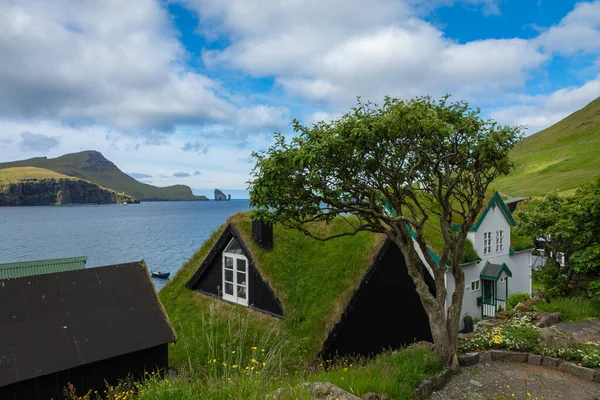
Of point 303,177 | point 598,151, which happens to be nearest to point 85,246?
point 303,177

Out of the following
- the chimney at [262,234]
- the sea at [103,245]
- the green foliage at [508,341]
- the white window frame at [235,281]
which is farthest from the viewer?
the sea at [103,245]

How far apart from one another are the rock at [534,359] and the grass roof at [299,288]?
6451mm

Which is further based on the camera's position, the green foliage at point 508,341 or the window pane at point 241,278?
the window pane at point 241,278

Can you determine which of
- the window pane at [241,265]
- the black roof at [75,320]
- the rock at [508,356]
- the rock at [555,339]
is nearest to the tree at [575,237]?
the rock at [555,339]

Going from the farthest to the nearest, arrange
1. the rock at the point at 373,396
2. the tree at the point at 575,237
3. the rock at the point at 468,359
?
the tree at the point at 575,237 → the rock at the point at 468,359 → the rock at the point at 373,396

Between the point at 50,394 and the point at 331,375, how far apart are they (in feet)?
30.6

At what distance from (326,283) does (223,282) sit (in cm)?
569

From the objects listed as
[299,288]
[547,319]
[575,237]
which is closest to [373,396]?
[299,288]

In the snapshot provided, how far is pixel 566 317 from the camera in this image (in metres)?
14.8

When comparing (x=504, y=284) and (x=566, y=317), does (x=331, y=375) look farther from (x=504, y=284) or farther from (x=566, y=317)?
(x=504, y=284)

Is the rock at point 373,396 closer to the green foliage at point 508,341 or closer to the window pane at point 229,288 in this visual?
the green foliage at point 508,341

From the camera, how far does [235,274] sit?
1769 cm

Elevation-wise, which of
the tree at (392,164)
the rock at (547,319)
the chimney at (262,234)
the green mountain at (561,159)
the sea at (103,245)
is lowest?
the sea at (103,245)

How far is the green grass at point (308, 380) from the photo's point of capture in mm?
4793
